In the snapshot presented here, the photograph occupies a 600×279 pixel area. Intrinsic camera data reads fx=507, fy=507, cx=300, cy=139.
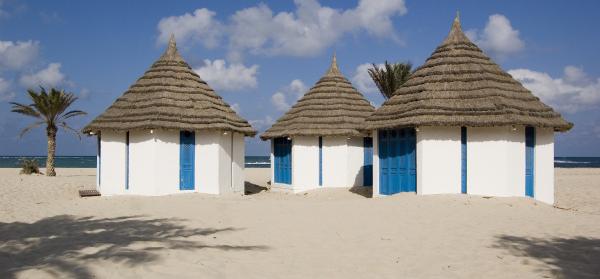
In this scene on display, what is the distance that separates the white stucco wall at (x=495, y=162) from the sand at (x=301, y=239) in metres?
0.57

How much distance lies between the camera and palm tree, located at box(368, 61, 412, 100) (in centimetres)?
2694

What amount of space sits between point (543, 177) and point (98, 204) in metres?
12.6

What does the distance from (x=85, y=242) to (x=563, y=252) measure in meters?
7.18

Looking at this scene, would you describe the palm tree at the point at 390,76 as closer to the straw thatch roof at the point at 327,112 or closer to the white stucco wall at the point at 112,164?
the straw thatch roof at the point at 327,112

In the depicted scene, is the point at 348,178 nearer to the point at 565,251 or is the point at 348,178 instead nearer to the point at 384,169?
the point at 384,169

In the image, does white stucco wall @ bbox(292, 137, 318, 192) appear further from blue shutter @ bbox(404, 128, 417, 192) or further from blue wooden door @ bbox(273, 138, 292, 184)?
blue shutter @ bbox(404, 128, 417, 192)

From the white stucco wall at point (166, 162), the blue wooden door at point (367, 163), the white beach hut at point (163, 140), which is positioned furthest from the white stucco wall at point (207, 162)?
the blue wooden door at point (367, 163)

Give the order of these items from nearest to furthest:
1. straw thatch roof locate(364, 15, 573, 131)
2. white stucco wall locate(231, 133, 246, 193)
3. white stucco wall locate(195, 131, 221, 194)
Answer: straw thatch roof locate(364, 15, 573, 131) < white stucco wall locate(195, 131, 221, 194) < white stucco wall locate(231, 133, 246, 193)

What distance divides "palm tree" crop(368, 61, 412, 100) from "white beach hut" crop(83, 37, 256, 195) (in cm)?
1200

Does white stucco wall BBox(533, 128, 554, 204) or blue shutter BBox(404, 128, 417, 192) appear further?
white stucco wall BBox(533, 128, 554, 204)

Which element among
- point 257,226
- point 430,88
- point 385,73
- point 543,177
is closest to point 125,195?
point 257,226

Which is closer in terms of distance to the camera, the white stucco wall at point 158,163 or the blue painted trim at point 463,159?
the blue painted trim at point 463,159

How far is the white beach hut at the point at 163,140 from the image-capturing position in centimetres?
1593

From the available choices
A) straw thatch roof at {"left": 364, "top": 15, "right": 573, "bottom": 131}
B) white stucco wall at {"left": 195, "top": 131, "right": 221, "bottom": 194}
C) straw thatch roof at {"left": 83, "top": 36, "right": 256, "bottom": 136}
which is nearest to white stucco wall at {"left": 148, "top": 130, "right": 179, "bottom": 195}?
straw thatch roof at {"left": 83, "top": 36, "right": 256, "bottom": 136}
